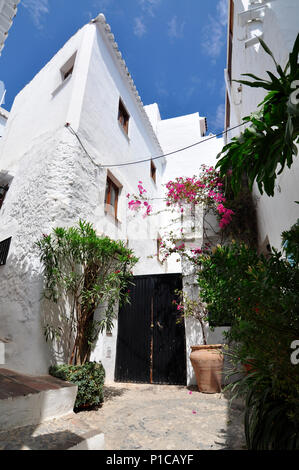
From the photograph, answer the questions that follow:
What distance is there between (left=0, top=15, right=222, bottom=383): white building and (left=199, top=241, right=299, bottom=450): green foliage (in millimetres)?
2854

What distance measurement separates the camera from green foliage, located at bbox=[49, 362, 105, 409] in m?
3.09

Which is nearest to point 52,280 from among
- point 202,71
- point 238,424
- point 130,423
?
point 130,423

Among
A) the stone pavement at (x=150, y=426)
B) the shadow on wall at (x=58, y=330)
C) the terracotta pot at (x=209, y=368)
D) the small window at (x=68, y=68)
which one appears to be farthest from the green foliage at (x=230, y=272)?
the small window at (x=68, y=68)

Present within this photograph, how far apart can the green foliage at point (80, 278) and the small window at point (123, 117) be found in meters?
4.90

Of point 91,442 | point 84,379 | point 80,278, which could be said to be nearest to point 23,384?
point 84,379

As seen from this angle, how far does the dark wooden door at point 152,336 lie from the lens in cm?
479

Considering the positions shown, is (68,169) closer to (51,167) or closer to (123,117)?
(51,167)

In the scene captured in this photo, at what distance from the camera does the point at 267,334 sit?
138 centimetres

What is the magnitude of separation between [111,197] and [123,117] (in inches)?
126

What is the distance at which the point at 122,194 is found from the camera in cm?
655

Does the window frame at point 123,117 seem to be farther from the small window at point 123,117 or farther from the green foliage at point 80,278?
the green foliage at point 80,278

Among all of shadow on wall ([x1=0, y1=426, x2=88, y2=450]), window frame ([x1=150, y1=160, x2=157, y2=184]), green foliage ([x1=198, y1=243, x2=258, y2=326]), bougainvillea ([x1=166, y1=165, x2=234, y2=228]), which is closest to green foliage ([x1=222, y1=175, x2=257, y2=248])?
bougainvillea ([x1=166, y1=165, x2=234, y2=228])
